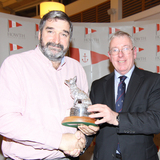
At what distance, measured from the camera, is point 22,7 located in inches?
416

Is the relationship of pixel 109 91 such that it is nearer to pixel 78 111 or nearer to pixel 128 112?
pixel 128 112

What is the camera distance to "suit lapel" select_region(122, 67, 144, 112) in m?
2.37

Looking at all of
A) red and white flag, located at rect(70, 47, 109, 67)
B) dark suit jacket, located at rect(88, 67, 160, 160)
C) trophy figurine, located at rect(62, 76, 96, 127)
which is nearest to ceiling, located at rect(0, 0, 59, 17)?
red and white flag, located at rect(70, 47, 109, 67)

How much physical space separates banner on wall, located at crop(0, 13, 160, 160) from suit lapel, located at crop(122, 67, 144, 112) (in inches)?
91.8

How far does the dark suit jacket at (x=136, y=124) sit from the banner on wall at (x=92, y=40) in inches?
94.7

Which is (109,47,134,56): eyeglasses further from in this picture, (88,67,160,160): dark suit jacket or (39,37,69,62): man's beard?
(39,37,69,62): man's beard

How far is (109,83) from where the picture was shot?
8.97ft

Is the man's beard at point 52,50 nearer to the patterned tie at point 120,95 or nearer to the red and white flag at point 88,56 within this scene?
the patterned tie at point 120,95

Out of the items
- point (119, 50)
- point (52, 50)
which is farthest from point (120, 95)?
point (52, 50)

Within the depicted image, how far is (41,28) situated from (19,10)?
9.66 metres

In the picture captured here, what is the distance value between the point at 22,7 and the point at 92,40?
706cm

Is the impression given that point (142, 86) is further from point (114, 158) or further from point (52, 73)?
point (52, 73)

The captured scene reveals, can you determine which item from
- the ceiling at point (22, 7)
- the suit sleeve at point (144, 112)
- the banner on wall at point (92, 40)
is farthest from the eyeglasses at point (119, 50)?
the ceiling at point (22, 7)

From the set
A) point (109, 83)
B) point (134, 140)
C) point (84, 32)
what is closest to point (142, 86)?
point (109, 83)
